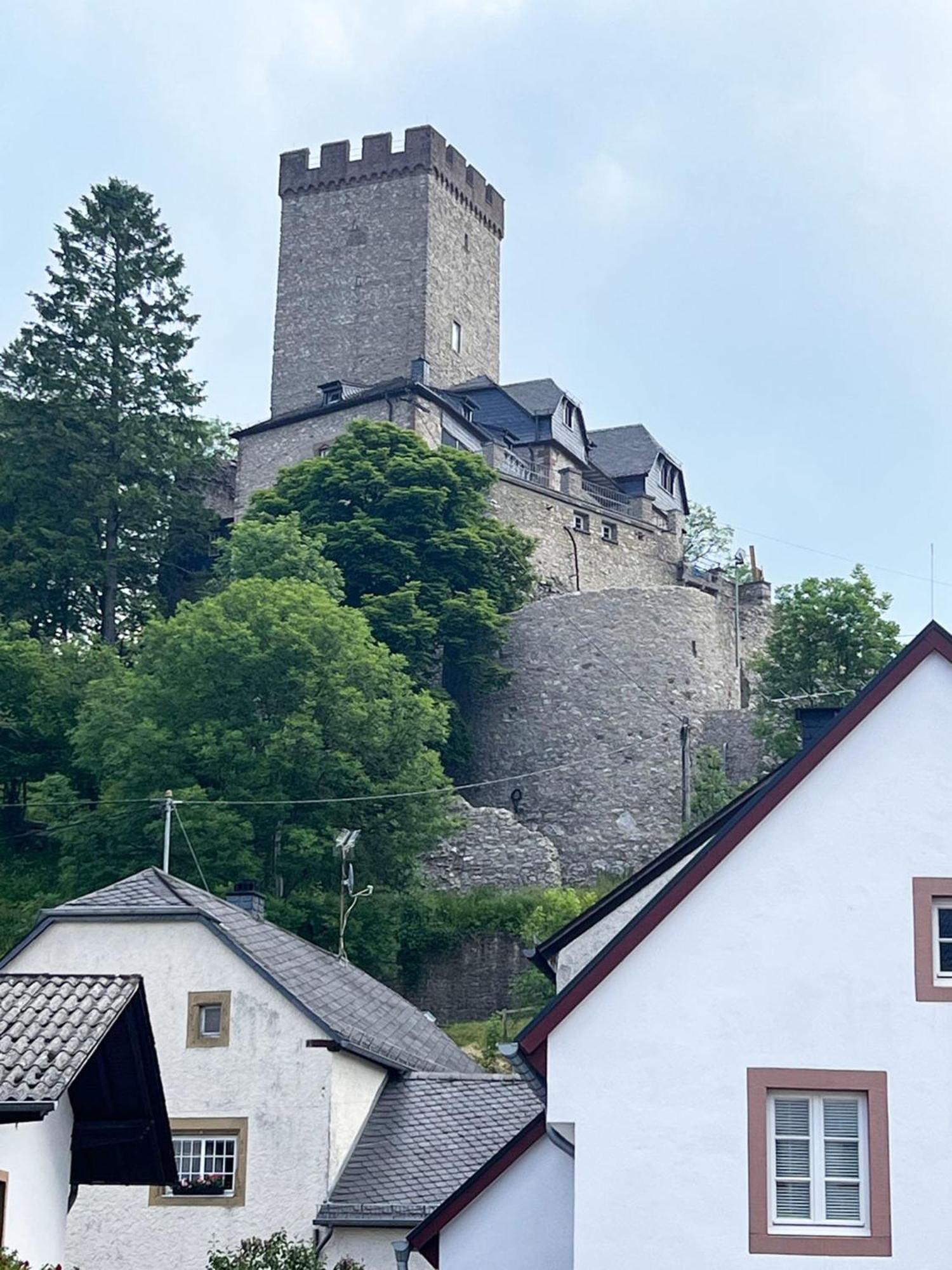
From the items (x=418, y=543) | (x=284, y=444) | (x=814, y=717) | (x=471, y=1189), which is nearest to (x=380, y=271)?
(x=284, y=444)

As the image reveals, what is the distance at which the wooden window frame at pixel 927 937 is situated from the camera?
47.4ft

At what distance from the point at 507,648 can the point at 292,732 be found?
12.6 metres

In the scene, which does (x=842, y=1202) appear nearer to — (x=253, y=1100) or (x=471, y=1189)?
(x=471, y=1189)

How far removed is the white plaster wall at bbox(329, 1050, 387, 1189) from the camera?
2170 cm

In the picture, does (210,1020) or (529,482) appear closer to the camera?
(210,1020)

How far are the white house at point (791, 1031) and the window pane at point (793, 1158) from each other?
1 cm

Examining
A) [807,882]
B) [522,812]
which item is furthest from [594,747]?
[807,882]

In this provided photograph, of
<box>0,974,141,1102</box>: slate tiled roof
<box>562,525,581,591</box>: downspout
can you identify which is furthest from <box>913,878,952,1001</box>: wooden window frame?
<box>562,525,581,591</box>: downspout

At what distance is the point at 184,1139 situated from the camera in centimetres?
2234

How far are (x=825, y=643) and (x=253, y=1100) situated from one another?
97.5 ft

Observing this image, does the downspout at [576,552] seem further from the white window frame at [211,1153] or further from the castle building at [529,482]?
the white window frame at [211,1153]

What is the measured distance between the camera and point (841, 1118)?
1440cm

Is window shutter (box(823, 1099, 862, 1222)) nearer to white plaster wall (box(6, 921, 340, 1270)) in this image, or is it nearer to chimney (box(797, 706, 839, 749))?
chimney (box(797, 706, 839, 749))

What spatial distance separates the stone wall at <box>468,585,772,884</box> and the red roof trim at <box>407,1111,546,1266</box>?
30890 mm
